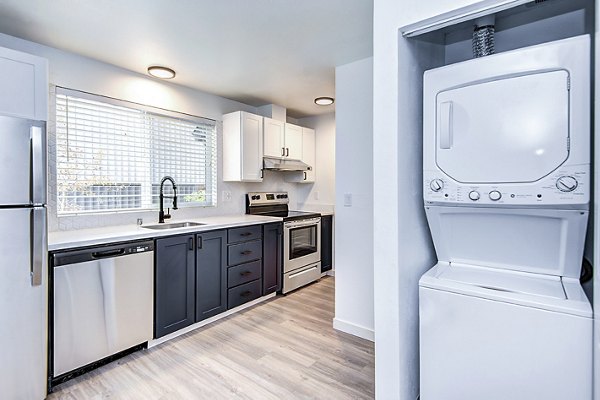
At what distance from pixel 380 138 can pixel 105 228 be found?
7.92 ft

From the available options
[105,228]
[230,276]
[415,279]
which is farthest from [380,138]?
[105,228]

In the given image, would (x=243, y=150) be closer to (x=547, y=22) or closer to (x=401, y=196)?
(x=401, y=196)

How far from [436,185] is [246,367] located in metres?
1.77

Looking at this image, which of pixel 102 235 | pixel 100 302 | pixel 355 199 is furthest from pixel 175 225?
pixel 355 199

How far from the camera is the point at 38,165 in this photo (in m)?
1.73

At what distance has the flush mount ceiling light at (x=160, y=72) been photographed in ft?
9.09

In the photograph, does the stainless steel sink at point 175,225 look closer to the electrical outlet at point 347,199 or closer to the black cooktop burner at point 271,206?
the black cooktop burner at point 271,206

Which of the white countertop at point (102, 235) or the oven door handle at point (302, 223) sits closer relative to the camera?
the white countertop at point (102, 235)

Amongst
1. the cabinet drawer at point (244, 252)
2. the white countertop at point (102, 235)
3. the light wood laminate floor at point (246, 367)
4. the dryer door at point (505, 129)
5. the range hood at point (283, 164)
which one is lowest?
the light wood laminate floor at point (246, 367)

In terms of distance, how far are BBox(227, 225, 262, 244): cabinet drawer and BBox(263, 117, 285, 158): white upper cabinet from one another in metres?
1.01

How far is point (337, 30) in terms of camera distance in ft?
7.04

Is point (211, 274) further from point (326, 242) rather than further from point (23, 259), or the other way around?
point (326, 242)

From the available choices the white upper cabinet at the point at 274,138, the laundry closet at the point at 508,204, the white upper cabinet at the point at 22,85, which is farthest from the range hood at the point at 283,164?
the laundry closet at the point at 508,204

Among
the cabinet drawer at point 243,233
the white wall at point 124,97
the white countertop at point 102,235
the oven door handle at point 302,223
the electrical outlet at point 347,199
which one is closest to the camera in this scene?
the white countertop at point 102,235
